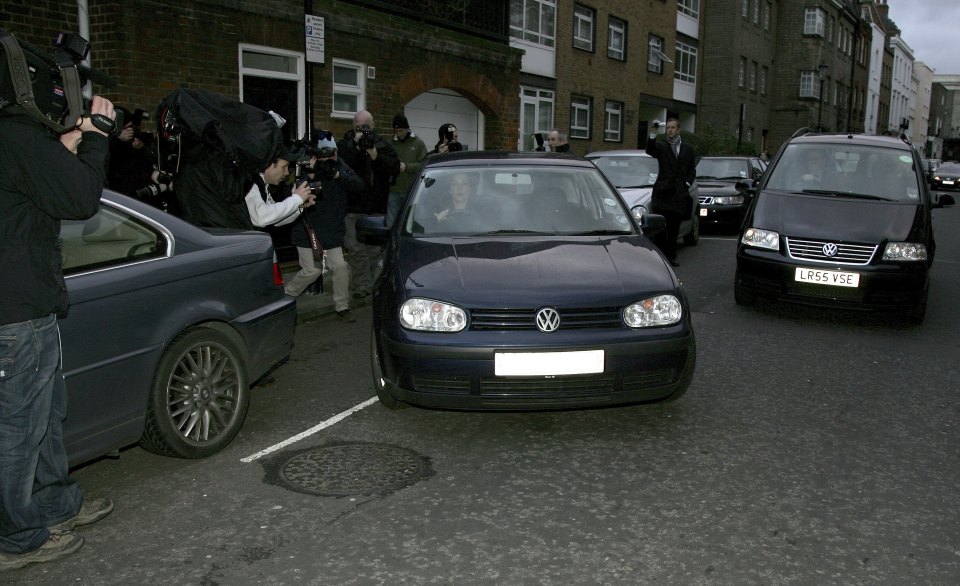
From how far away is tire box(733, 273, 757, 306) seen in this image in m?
8.79

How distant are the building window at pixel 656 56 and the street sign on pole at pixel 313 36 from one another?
2371 cm

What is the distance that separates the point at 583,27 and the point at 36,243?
1013 inches

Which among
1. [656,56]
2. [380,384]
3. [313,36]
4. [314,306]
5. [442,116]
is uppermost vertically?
[656,56]

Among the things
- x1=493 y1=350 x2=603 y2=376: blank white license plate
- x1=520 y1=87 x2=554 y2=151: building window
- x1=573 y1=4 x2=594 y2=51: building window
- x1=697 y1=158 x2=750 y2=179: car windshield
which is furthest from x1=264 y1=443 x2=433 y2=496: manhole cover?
x1=573 y1=4 x2=594 y2=51: building window

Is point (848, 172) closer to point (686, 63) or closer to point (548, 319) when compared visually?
point (548, 319)

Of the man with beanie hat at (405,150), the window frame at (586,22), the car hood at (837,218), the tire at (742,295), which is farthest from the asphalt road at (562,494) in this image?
the window frame at (586,22)

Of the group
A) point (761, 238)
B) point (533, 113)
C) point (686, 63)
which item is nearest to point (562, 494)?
point (761, 238)

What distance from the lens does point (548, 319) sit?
456 cm

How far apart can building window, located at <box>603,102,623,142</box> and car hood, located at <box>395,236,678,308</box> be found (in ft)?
78.7

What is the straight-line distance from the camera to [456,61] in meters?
16.8

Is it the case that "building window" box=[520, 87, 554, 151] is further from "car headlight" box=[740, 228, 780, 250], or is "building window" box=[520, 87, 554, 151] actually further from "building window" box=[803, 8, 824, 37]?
"building window" box=[803, 8, 824, 37]

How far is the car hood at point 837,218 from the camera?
7992 mm

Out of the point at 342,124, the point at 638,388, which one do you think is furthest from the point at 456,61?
the point at 638,388

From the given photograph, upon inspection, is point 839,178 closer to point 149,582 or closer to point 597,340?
point 597,340
